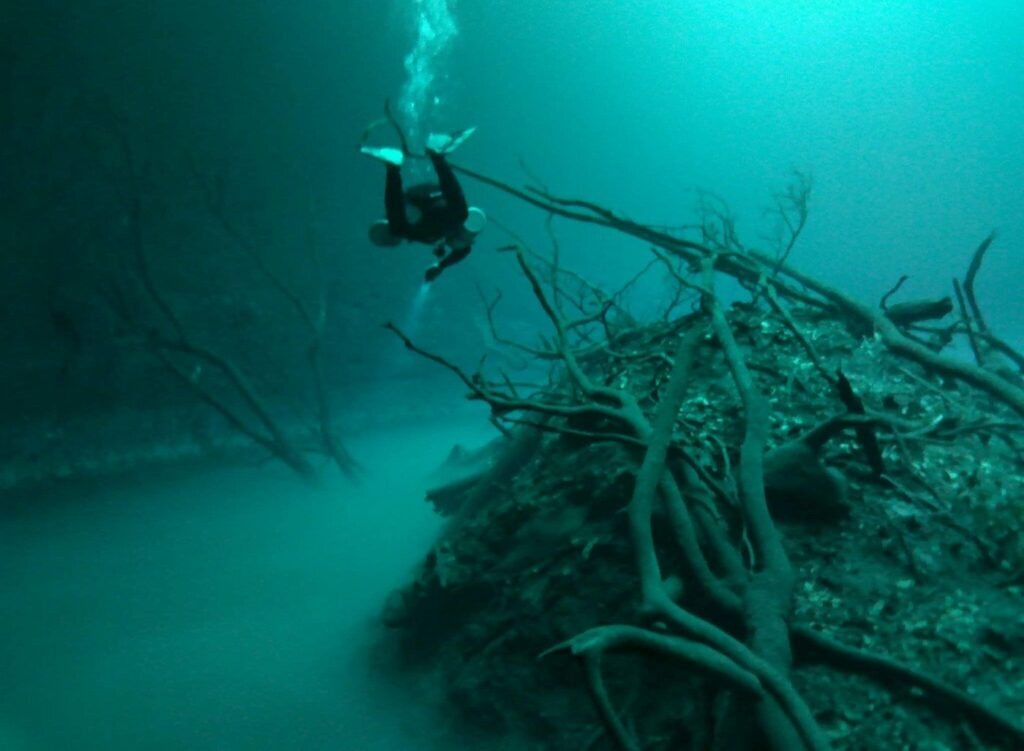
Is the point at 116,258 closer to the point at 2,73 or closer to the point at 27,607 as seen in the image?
the point at 2,73

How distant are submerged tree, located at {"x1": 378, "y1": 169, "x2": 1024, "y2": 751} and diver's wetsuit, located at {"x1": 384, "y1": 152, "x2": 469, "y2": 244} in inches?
28.4

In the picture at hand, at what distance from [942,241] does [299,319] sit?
65.3m

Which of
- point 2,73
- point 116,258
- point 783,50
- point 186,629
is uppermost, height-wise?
point 783,50

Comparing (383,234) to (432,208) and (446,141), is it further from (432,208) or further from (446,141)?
(446,141)

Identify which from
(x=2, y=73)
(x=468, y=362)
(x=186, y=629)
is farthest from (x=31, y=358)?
(x=468, y=362)

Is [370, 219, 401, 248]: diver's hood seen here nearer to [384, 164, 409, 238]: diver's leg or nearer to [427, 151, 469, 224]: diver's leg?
[384, 164, 409, 238]: diver's leg

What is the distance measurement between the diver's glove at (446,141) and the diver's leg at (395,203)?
298mm

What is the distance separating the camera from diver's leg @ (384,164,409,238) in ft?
11.5

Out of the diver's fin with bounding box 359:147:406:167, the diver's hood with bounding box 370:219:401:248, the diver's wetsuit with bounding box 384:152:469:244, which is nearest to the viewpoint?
the diver's fin with bounding box 359:147:406:167

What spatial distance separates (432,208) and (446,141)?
478mm

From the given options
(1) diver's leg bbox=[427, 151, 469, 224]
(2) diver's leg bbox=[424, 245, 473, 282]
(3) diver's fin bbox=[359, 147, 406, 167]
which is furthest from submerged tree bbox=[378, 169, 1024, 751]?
(3) diver's fin bbox=[359, 147, 406, 167]

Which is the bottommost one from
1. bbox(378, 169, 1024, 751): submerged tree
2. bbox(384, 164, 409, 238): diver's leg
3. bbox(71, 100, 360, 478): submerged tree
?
bbox(378, 169, 1024, 751): submerged tree

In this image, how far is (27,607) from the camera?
744 centimetres

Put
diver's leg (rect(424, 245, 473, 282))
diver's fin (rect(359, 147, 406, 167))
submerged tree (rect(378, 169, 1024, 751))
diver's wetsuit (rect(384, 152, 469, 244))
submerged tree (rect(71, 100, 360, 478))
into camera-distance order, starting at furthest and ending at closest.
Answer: submerged tree (rect(71, 100, 360, 478))
diver's leg (rect(424, 245, 473, 282))
diver's wetsuit (rect(384, 152, 469, 244))
diver's fin (rect(359, 147, 406, 167))
submerged tree (rect(378, 169, 1024, 751))
